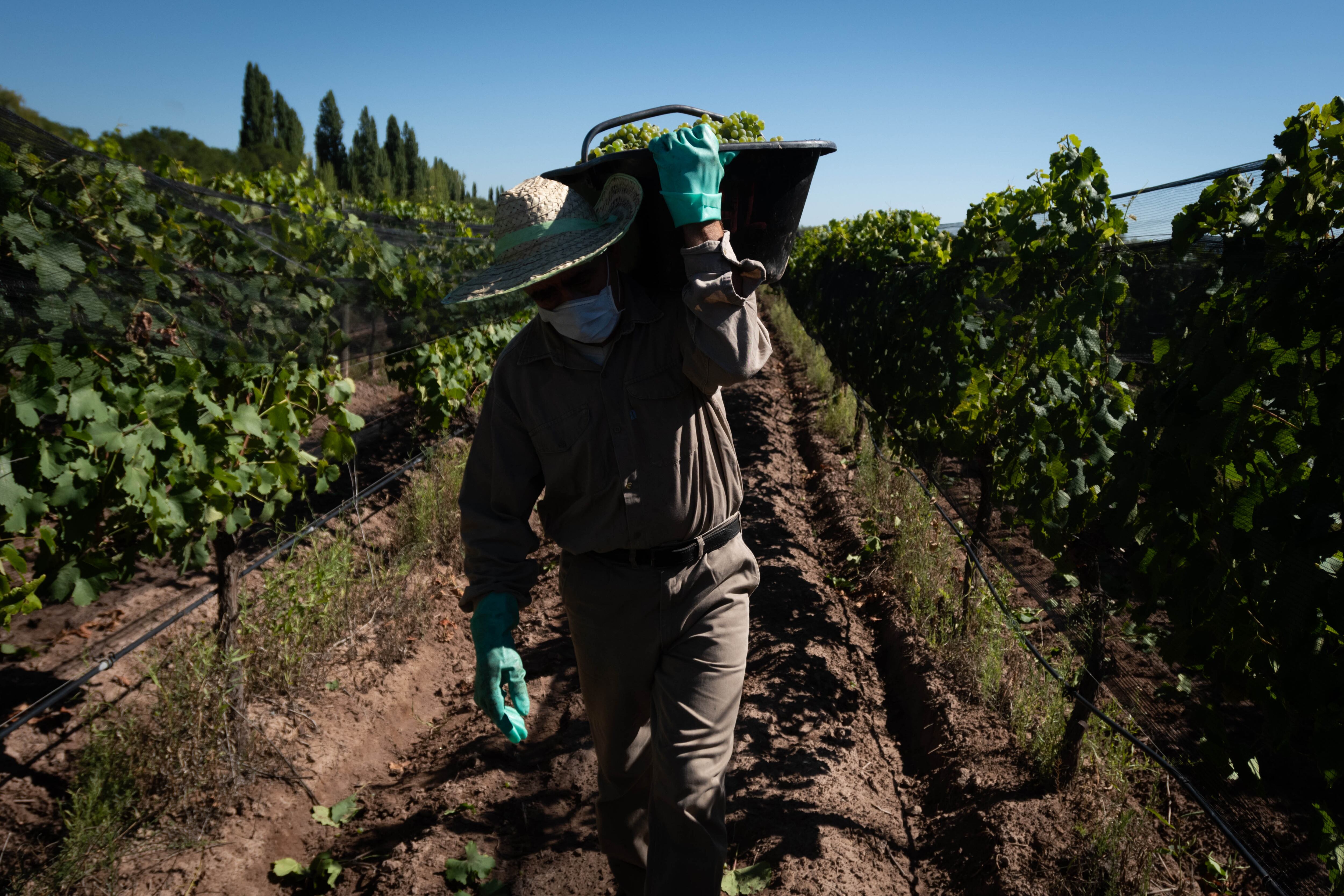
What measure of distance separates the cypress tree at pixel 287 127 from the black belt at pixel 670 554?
60.9 meters

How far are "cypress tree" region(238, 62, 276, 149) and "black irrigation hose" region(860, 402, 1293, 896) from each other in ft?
191

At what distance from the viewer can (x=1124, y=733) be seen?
254 centimetres

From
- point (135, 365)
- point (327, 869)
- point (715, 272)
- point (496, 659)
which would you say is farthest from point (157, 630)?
point (715, 272)

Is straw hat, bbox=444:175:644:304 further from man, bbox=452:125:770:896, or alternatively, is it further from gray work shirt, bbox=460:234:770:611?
gray work shirt, bbox=460:234:770:611

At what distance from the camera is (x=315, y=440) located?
6176mm

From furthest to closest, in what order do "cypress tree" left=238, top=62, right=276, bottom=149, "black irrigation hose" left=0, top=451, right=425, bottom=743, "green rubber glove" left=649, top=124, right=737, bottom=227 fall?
"cypress tree" left=238, top=62, right=276, bottom=149, "black irrigation hose" left=0, top=451, right=425, bottom=743, "green rubber glove" left=649, top=124, right=737, bottom=227

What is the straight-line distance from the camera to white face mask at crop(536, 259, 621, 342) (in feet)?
6.48

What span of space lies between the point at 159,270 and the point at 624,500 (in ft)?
5.73

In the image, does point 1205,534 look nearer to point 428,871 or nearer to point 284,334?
point 428,871

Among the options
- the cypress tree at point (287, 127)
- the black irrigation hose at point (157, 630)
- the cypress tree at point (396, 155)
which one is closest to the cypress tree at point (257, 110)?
the cypress tree at point (287, 127)

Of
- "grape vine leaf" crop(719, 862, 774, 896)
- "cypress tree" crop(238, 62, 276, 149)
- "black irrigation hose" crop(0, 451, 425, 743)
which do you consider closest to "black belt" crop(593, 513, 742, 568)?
"grape vine leaf" crop(719, 862, 774, 896)

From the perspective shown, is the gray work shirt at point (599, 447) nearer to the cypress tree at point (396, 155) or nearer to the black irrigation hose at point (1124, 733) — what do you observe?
the black irrigation hose at point (1124, 733)

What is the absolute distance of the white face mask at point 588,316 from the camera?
1.97 m

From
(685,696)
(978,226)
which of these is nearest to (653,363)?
(685,696)
